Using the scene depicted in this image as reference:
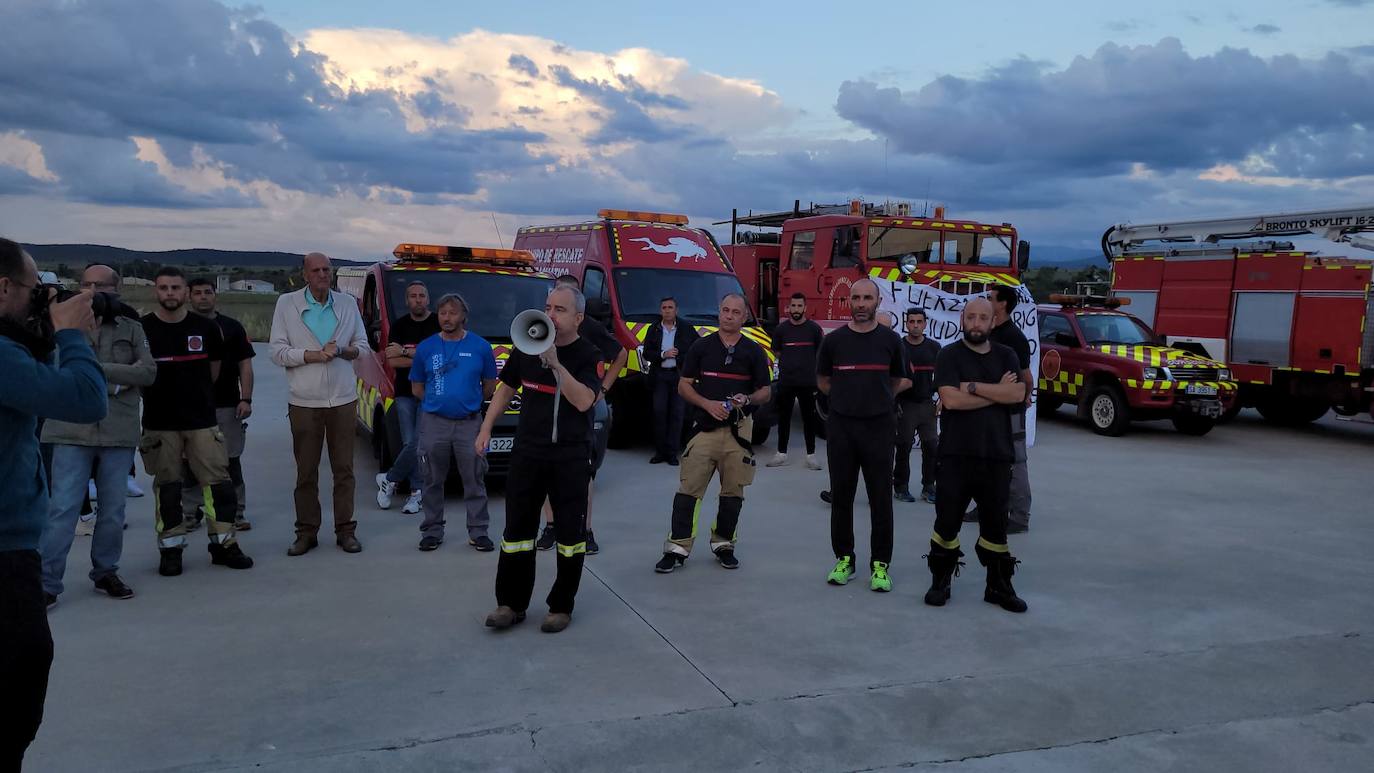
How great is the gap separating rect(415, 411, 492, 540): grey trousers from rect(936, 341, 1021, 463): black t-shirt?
3090 millimetres

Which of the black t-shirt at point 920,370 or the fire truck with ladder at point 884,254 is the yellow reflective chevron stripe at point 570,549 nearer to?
the black t-shirt at point 920,370

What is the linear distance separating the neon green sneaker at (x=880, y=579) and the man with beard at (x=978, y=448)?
27cm

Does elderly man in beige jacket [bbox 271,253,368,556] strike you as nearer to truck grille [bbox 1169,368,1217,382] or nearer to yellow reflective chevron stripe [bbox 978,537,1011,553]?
yellow reflective chevron stripe [bbox 978,537,1011,553]

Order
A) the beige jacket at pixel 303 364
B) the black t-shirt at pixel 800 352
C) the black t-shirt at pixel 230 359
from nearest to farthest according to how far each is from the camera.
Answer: the beige jacket at pixel 303 364 → the black t-shirt at pixel 230 359 → the black t-shirt at pixel 800 352

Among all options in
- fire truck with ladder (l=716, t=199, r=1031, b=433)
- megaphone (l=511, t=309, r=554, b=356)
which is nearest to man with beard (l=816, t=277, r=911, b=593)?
megaphone (l=511, t=309, r=554, b=356)

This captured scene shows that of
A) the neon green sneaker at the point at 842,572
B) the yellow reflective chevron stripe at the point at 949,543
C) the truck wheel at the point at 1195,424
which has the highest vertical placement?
the yellow reflective chevron stripe at the point at 949,543

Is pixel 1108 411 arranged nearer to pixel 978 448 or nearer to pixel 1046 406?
pixel 1046 406

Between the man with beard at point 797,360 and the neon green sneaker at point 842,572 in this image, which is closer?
the neon green sneaker at point 842,572

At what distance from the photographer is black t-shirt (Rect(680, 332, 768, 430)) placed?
21.0ft

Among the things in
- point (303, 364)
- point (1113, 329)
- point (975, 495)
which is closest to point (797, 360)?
point (975, 495)

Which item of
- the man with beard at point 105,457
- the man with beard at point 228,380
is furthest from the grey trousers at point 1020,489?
the man with beard at point 105,457

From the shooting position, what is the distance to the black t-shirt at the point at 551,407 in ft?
16.5

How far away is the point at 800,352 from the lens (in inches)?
391

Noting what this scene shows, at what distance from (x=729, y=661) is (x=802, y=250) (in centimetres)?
1095
